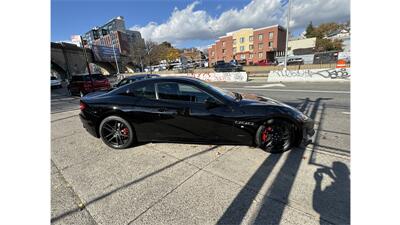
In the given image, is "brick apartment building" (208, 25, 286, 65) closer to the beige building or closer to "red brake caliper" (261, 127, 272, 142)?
the beige building

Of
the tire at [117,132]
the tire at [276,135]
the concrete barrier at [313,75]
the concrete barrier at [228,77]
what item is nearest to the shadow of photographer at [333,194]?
the tire at [276,135]

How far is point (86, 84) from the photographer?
41.9 feet

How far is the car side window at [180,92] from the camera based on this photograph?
136 inches

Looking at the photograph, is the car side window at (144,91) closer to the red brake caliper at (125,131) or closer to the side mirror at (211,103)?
the red brake caliper at (125,131)

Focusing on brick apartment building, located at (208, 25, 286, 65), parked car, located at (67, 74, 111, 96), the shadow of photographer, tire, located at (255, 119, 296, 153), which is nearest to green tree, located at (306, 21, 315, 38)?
brick apartment building, located at (208, 25, 286, 65)

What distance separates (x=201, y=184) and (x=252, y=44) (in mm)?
69537

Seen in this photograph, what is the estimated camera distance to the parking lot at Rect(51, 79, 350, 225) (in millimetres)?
2029

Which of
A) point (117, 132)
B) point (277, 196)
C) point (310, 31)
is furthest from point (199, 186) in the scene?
point (310, 31)

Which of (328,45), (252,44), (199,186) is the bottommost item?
(199,186)

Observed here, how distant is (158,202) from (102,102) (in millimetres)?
2452

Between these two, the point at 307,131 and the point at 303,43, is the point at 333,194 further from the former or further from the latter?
the point at 303,43

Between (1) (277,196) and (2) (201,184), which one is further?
(2) (201,184)
